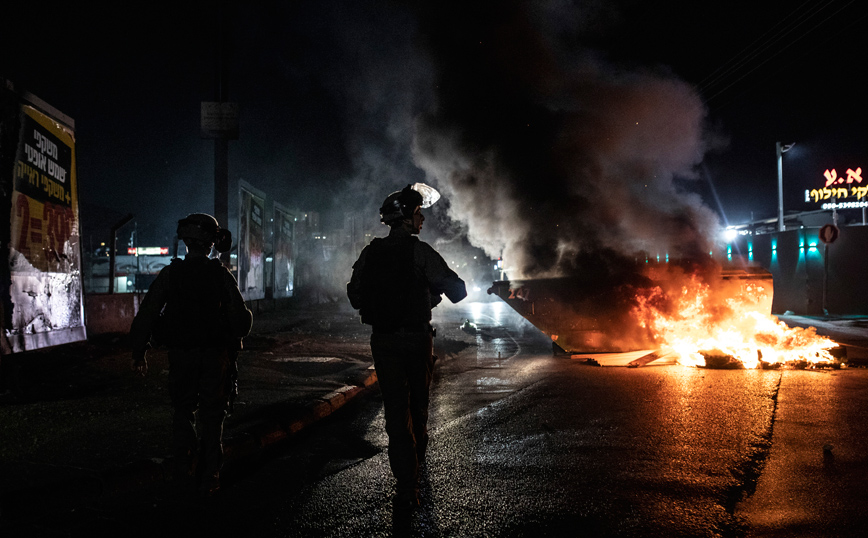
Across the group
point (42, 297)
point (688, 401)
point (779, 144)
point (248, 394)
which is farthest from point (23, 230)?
point (779, 144)

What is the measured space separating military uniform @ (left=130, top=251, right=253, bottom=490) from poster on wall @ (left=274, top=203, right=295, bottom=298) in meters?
17.3

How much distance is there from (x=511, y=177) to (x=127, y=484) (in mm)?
10694

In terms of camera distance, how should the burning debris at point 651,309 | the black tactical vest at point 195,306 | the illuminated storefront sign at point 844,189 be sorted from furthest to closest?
→ the illuminated storefront sign at point 844,189, the burning debris at point 651,309, the black tactical vest at point 195,306

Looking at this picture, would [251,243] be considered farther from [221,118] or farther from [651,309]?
[651,309]

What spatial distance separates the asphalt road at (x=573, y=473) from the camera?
111 inches

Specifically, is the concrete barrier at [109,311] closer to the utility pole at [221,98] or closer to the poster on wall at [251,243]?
the utility pole at [221,98]

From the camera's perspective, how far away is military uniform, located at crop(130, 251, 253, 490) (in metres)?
3.31

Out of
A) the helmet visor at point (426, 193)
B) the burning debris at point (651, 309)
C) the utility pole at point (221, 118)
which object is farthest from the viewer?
the utility pole at point (221, 118)

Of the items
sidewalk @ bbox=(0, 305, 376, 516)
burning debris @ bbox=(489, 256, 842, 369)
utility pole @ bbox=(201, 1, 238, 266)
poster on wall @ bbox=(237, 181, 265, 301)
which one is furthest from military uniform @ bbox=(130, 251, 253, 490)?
poster on wall @ bbox=(237, 181, 265, 301)

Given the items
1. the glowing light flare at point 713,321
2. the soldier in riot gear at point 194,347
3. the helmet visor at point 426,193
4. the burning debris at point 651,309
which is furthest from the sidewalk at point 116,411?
the glowing light flare at point 713,321

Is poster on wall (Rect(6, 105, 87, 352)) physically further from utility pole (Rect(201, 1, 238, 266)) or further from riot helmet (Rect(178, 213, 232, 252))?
riot helmet (Rect(178, 213, 232, 252))

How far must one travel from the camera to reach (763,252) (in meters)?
21.3

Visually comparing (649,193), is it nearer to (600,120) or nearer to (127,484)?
(600,120)

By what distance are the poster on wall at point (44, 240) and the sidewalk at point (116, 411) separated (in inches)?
22.3
